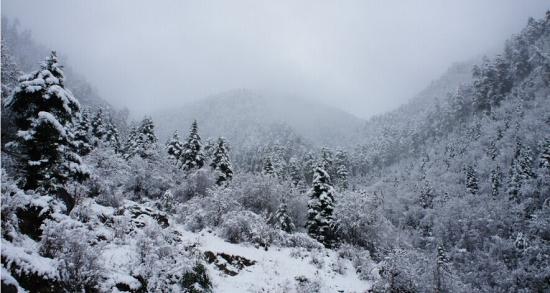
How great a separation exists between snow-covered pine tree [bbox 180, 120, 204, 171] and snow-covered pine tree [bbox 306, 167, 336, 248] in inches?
752

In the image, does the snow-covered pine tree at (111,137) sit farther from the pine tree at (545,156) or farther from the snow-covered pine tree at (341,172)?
the pine tree at (545,156)

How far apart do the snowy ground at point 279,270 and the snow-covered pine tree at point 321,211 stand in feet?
34.9

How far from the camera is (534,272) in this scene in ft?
122

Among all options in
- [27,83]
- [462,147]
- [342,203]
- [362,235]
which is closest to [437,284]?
[362,235]

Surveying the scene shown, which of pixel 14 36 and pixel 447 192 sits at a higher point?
pixel 14 36

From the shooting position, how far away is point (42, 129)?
13977 mm

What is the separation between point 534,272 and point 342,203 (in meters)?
22.8

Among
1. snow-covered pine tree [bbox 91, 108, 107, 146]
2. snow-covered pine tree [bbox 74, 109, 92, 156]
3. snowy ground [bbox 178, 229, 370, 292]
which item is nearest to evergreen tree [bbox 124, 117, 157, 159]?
snow-covered pine tree [bbox 91, 108, 107, 146]

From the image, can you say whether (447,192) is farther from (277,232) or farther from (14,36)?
(14,36)

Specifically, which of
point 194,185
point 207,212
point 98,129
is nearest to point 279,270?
point 207,212

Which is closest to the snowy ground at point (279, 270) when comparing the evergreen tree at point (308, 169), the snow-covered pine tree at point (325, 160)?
the snow-covered pine tree at point (325, 160)

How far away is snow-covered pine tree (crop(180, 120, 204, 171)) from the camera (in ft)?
154

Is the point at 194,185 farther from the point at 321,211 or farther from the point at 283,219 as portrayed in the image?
the point at 321,211

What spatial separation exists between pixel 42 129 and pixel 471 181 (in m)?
70.2
